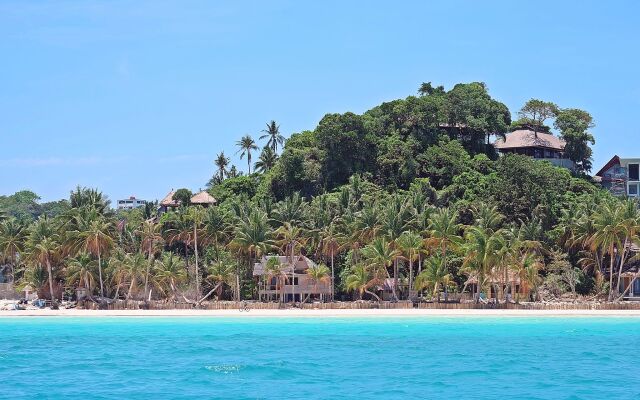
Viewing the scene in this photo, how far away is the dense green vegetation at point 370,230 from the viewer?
201ft

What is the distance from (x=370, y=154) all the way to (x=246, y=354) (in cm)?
4173

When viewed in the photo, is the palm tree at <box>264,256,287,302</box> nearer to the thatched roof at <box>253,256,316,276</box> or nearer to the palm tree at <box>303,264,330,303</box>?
the thatched roof at <box>253,256,316,276</box>

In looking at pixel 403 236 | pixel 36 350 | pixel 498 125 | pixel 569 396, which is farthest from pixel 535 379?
pixel 498 125

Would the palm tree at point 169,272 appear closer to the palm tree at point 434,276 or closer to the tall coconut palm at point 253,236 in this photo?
the tall coconut palm at point 253,236

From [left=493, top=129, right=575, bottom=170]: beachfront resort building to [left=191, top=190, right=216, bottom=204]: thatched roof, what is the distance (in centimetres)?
2779

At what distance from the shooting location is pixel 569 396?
2888 cm

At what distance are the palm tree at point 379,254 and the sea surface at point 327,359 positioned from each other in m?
4.59

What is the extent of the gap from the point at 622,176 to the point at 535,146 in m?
11.0

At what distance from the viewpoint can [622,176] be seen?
8769 centimetres

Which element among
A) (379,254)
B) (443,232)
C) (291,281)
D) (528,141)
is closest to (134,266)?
(291,281)

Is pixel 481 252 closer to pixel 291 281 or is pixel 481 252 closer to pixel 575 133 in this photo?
pixel 291 281

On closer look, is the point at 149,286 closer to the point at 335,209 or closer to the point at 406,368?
the point at 335,209

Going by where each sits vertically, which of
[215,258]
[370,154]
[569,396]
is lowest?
[569,396]

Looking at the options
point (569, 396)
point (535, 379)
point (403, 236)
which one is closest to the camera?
point (569, 396)
